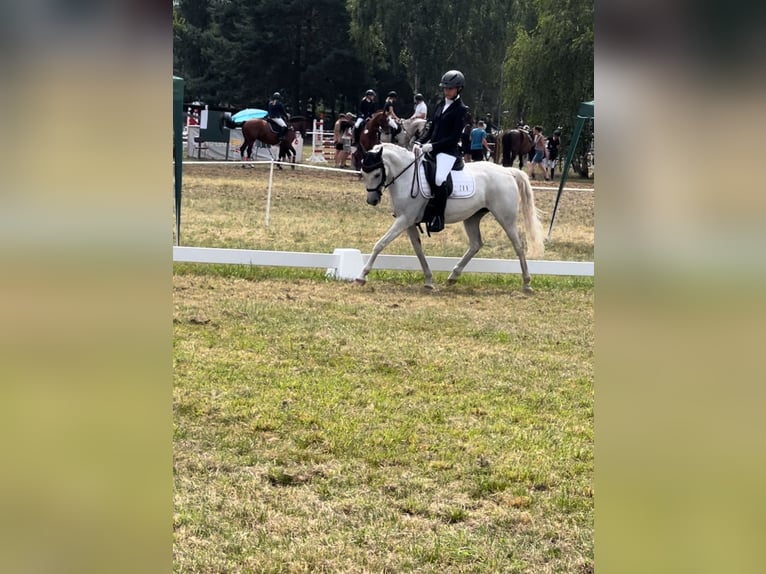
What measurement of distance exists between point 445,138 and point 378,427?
516 cm

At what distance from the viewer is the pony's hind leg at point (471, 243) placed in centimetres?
974

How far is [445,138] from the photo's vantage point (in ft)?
30.1

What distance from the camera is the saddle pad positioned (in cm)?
920

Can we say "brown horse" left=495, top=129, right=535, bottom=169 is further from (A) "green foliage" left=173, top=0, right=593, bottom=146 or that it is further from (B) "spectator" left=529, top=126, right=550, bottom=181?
(A) "green foliage" left=173, top=0, right=593, bottom=146

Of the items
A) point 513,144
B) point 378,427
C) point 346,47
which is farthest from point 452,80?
point 346,47

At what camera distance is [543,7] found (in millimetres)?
34594

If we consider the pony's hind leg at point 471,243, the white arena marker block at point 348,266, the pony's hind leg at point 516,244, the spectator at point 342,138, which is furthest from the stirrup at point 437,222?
the spectator at point 342,138

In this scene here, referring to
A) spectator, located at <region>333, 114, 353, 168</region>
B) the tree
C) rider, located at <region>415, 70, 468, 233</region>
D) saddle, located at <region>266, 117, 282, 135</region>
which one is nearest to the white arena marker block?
rider, located at <region>415, 70, 468, 233</region>

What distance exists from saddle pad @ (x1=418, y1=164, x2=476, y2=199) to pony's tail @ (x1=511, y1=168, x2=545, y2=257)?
608mm

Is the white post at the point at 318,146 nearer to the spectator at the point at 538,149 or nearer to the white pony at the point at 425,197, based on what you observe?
the spectator at the point at 538,149

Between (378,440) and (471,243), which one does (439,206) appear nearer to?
(471,243)
